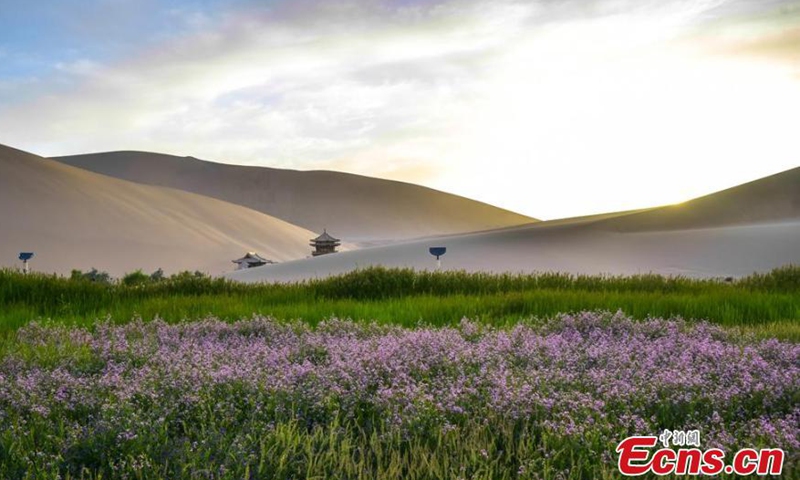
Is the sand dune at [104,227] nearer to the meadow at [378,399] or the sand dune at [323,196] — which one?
the meadow at [378,399]

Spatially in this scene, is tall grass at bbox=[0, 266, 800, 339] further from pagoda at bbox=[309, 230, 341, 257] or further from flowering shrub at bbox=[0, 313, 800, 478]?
pagoda at bbox=[309, 230, 341, 257]

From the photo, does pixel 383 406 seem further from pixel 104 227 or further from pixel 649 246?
pixel 104 227

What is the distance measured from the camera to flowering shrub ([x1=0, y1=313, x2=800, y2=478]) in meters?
3.34

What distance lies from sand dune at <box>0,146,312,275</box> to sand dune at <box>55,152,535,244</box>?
44.7m

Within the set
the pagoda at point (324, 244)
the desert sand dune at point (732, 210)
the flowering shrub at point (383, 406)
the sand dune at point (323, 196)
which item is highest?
the sand dune at point (323, 196)

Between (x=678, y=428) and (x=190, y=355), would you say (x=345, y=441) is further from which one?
(x=190, y=355)

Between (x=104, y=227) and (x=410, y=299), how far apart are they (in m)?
47.1

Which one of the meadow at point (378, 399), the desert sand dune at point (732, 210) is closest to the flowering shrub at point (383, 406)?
the meadow at point (378, 399)

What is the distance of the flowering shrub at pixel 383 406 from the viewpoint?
3.34m

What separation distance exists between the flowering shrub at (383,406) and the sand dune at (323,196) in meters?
102

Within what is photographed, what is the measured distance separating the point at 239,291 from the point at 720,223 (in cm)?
2965

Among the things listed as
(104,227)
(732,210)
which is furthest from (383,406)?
(104,227)

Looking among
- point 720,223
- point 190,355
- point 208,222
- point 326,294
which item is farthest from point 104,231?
point 190,355

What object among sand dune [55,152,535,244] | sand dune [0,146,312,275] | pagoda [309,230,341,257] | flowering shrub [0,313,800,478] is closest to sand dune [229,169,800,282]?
pagoda [309,230,341,257]
